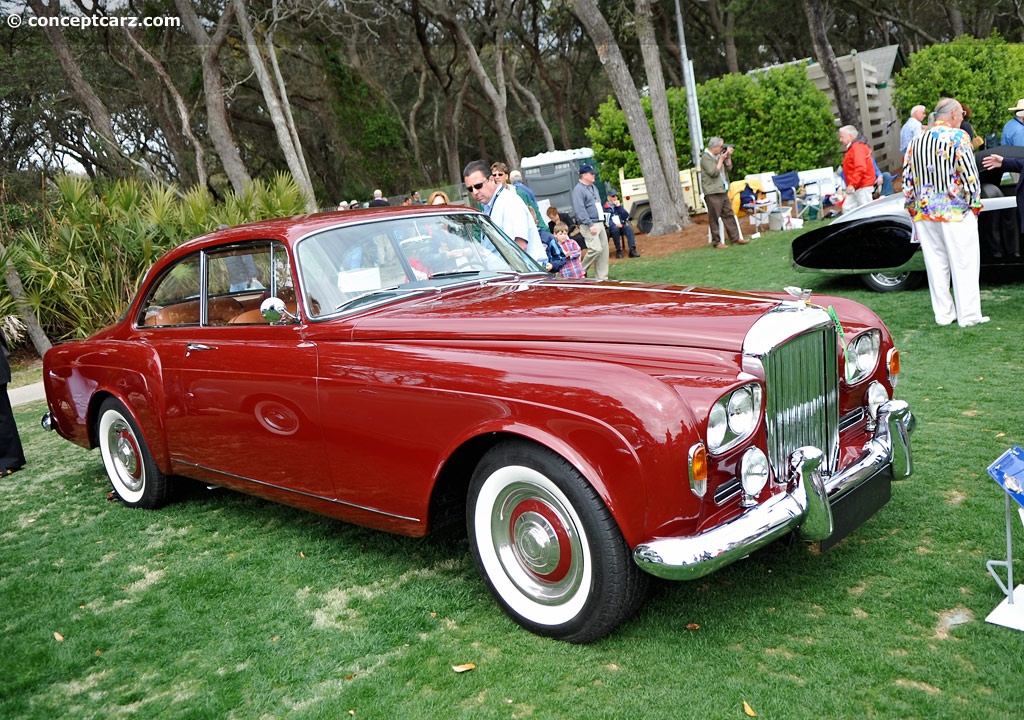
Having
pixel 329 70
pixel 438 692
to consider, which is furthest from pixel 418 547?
pixel 329 70

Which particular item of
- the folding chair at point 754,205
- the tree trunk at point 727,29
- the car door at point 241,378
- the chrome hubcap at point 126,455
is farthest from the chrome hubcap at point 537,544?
the tree trunk at point 727,29

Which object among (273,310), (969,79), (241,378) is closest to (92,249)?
(241,378)

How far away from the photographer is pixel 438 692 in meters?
3.05

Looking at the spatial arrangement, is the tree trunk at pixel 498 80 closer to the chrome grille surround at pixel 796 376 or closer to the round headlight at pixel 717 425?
the chrome grille surround at pixel 796 376

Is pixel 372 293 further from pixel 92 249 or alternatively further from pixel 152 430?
pixel 92 249

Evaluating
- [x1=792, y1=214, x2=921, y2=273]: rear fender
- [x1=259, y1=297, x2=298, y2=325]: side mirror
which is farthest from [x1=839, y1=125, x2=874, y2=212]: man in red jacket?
[x1=259, y1=297, x2=298, y2=325]: side mirror

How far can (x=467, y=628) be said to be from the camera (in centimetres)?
350

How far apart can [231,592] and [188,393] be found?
1204 mm

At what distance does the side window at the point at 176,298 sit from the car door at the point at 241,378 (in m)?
0.01

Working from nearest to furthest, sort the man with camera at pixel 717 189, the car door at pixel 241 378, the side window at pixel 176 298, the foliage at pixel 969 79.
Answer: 1. the car door at pixel 241 378
2. the side window at pixel 176 298
3. the man with camera at pixel 717 189
4. the foliage at pixel 969 79

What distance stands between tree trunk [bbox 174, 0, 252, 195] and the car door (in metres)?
14.5

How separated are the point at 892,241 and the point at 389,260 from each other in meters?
6.39

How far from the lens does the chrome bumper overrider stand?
280cm

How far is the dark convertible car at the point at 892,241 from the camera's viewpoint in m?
7.97
